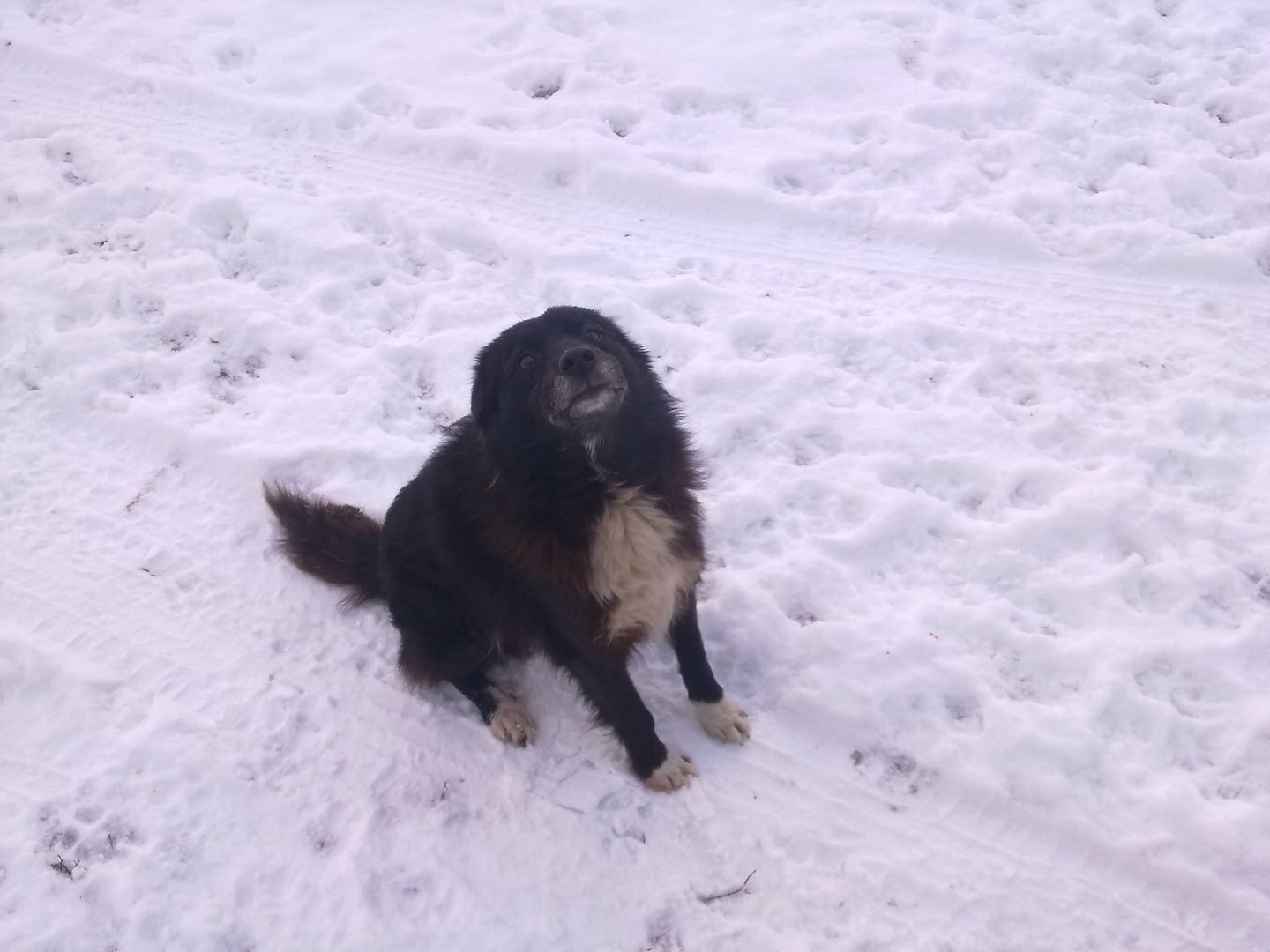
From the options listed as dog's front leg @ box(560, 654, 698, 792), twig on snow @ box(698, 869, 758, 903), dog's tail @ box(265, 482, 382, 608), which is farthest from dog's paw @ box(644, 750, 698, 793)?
dog's tail @ box(265, 482, 382, 608)

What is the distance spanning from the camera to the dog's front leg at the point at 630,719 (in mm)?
3062

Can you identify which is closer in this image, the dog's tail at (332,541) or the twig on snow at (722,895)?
the twig on snow at (722,895)

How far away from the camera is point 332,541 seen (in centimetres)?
374

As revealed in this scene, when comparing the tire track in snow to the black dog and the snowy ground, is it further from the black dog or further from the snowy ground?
the black dog

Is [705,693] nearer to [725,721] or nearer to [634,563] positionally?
[725,721]

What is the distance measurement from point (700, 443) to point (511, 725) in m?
1.69

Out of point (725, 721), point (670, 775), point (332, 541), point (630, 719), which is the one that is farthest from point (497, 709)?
point (332, 541)

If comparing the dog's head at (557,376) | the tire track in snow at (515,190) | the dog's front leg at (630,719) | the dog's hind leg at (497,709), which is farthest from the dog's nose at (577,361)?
the tire track in snow at (515,190)

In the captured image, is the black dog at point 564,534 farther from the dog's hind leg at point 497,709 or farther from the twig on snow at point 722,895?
the twig on snow at point 722,895

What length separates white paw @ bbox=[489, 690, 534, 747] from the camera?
11.1ft

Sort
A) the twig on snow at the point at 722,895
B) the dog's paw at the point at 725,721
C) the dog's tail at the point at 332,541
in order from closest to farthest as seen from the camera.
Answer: the twig on snow at the point at 722,895
the dog's paw at the point at 725,721
the dog's tail at the point at 332,541

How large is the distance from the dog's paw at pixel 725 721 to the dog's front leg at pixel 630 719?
164 millimetres

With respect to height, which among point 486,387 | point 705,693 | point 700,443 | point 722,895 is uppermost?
point 486,387

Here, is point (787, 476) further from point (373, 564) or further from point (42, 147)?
point (42, 147)
